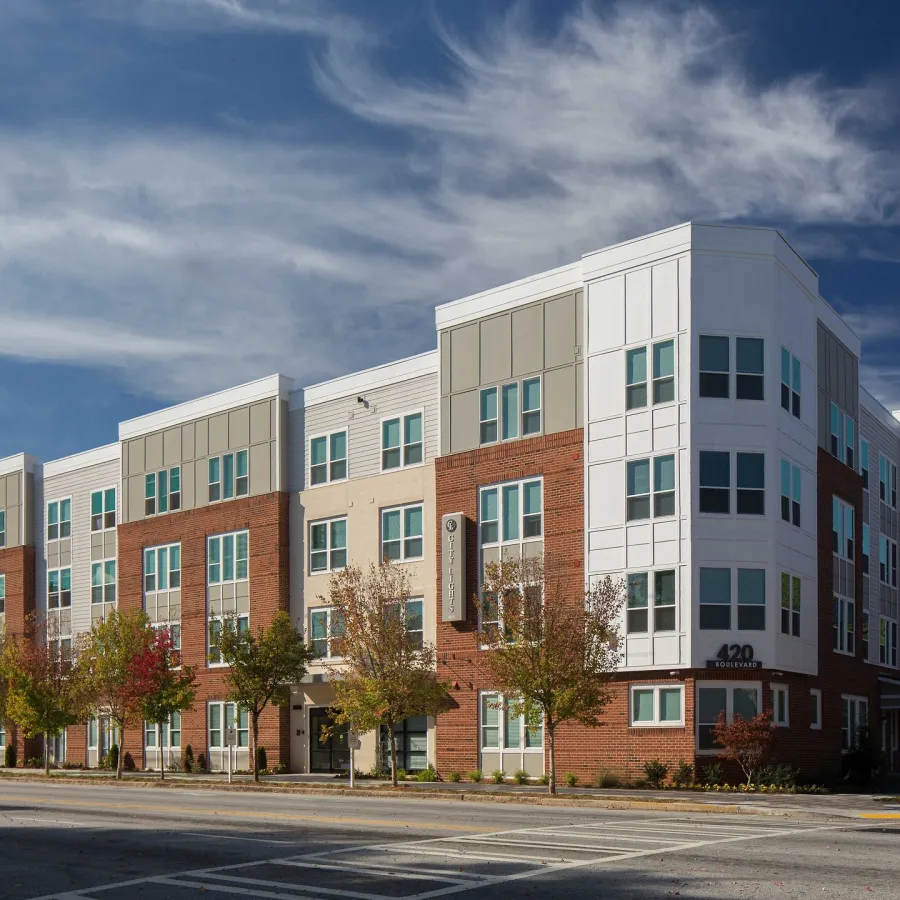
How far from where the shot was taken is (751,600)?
36938 millimetres

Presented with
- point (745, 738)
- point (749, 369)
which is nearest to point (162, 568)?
point (749, 369)

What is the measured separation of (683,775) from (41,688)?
28.1 meters

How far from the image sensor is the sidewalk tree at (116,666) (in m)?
46.1

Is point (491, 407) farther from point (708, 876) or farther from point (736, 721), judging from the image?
point (708, 876)

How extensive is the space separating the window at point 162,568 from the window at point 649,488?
906 inches

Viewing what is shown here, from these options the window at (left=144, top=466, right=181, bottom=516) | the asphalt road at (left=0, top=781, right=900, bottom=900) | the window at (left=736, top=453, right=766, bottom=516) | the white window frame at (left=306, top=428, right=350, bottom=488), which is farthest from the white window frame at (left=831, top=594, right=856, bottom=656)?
the window at (left=144, top=466, right=181, bottom=516)

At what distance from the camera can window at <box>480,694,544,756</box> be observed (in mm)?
39531

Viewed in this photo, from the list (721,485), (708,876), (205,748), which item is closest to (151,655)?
(205,748)

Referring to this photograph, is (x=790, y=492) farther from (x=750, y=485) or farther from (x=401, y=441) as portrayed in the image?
(x=401, y=441)

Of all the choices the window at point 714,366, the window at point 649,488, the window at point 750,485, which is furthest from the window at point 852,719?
the window at point 714,366

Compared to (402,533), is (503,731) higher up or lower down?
lower down

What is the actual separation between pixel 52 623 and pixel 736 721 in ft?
109

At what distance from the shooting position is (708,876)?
A: 15.2 metres

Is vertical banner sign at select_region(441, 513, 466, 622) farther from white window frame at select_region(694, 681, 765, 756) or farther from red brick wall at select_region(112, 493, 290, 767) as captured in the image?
red brick wall at select_region(112, 493, 290, 767)
